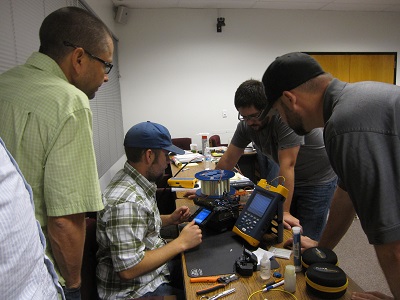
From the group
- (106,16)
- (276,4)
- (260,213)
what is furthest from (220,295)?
(276,4)

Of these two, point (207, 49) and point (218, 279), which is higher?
point (207, 49)

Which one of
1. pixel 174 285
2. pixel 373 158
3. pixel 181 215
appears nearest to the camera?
pixel 373 158

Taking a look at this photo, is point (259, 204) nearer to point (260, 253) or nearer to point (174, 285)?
point (260, 253)

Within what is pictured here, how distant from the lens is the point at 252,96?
5.77 feet

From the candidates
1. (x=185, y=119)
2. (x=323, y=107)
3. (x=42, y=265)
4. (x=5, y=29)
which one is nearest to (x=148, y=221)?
(x=42, y=265)

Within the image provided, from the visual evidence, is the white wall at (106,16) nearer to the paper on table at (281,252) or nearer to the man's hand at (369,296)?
the paper on table at (281,252)

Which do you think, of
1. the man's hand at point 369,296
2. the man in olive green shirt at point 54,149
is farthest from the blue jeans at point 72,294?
the man's hand at point 369,296

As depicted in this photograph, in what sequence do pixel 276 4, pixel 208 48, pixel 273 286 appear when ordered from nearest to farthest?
1. pixel 273 286
2. pixel 276 4
3. pixel 208 48

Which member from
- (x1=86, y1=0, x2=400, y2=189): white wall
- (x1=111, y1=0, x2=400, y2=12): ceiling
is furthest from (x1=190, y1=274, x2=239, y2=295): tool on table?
(x1=111, y1=0, x2=400, y2=12): ceiling

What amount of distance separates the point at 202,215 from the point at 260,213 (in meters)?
0.30

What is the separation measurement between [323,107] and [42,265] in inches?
36.1

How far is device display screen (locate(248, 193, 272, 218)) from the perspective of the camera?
4.05 ft

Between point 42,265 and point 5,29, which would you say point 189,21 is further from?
point 42,265

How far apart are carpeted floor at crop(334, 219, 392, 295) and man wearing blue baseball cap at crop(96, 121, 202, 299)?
1.69m
